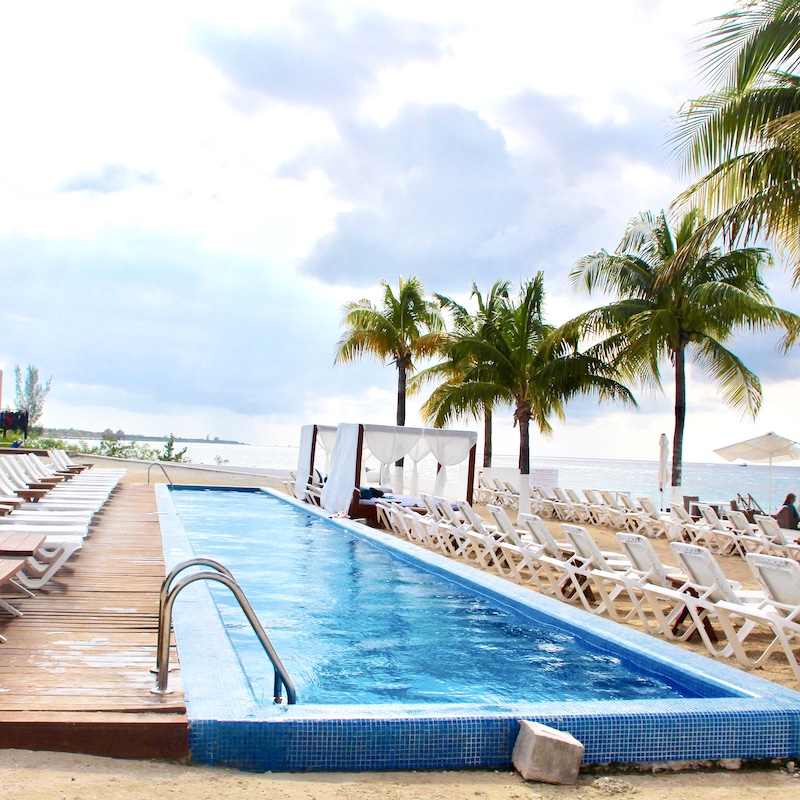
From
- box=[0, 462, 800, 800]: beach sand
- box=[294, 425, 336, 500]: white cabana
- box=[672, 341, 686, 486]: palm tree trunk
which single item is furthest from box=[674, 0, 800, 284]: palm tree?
box=[294, 425, 336, 500]: white cabana

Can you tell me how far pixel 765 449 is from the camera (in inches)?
689

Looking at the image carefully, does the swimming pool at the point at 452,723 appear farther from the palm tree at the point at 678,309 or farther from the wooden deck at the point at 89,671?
the palm tree at the point at 678,309

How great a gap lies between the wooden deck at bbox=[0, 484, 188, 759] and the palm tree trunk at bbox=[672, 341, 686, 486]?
496 inches

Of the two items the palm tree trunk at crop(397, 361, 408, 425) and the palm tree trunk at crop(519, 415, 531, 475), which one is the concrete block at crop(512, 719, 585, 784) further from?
the palm tree trunk at crop(397, 361, 408, 425)

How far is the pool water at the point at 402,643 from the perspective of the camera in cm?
546

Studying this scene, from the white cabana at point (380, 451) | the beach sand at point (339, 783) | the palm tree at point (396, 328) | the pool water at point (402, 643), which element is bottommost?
the pool water at point (402, 643)

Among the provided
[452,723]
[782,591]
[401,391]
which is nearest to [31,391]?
[401,391]

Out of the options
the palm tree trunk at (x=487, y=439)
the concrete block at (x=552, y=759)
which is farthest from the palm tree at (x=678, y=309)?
the concrete block at (x=552, y=759)

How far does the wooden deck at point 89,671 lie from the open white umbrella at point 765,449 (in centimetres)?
1380

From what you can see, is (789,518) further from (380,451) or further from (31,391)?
(31,391)

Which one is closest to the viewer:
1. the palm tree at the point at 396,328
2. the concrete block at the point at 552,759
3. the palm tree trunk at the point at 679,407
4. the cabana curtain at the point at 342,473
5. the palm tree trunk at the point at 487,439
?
the concrete block at the point at 552,759

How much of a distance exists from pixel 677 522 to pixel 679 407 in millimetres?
3515

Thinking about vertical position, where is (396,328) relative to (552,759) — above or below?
above

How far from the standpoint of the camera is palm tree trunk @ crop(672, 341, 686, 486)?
17.5m
